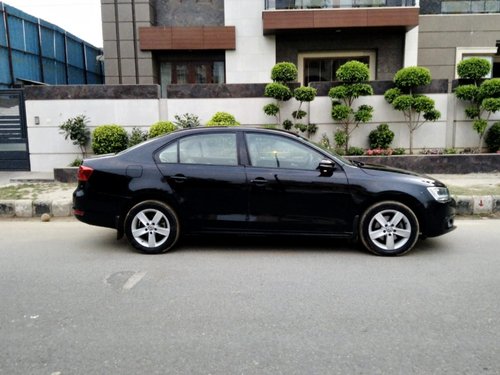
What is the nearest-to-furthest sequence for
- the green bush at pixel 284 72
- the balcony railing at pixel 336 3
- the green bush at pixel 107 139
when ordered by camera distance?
the green bush at pixel 107 139, the green bush at pixel 284 72, the balcony railing at pixel 336 3

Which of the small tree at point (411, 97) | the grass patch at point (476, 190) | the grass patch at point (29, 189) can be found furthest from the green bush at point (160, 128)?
the grass patch at point (476, 190)

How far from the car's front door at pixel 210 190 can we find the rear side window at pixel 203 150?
13 millimetres

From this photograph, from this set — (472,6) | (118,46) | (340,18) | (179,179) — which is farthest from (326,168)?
(472,6)

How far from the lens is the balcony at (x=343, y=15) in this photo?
574 inches

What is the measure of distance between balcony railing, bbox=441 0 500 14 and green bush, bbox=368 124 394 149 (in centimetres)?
740

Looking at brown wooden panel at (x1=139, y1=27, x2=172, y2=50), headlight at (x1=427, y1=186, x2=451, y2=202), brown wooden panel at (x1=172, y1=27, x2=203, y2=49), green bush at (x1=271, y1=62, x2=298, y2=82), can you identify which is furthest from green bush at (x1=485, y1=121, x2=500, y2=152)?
brown wooden panel at (x1=139, y1=27, x2=172, y2=50)

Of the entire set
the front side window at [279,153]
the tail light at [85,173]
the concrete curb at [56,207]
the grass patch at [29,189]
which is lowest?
the concrete curb at [56,207]

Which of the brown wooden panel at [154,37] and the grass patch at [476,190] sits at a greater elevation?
the brown wooden panel at [154,37]

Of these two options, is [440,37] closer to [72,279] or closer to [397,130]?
[397,130]

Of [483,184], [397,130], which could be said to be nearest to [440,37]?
[397,130]

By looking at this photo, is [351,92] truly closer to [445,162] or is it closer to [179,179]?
[445,162]

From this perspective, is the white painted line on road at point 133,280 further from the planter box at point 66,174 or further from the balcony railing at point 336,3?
the balcony railing at point 336,3

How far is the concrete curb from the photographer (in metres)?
7.94

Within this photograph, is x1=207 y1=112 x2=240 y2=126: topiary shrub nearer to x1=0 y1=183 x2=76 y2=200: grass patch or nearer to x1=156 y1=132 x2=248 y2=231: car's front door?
x1=0 y1=183 x2=76 y2=200: grass patch
